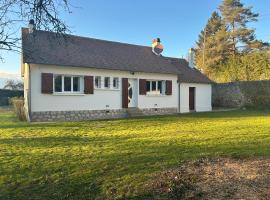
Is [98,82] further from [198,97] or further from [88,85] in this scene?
[198,97]

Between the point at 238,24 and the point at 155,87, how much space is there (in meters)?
31.4

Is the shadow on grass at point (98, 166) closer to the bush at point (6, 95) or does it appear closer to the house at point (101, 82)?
the house at point (101, 82)

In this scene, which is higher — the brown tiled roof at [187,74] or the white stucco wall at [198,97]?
the brown tiled roof at [187,74]

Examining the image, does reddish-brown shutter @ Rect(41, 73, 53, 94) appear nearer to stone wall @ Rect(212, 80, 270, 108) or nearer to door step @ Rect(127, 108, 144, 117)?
door step @ Rect(127, 108, 144, 117)

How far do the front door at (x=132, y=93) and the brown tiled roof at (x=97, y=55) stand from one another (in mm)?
1030

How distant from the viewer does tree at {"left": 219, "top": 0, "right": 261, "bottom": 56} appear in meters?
48.0

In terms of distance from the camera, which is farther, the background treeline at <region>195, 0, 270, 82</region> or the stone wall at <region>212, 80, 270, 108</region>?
the background treeline at <region>195, 0, 270, 82</region>

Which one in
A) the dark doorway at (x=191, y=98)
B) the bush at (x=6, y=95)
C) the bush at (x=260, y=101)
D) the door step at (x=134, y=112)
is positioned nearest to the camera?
the door step at (x=134, y=112)

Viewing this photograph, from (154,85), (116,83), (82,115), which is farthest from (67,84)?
(154,85)

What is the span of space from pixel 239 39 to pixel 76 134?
41.8 meters

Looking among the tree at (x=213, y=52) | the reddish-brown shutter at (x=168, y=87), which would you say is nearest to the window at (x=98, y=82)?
the reddish-brown shutter at (x=168, y=87)

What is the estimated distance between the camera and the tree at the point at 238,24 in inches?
1890

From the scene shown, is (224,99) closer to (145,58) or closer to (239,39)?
(145,58)

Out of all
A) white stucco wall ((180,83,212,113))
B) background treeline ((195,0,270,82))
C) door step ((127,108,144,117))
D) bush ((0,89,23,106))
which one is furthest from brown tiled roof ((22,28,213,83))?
background treeline ((195,0,270,82))
